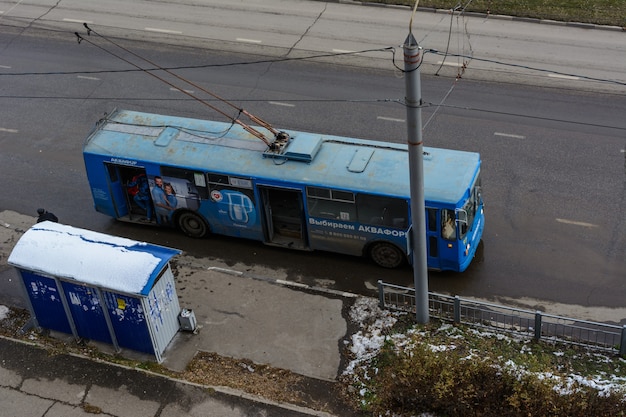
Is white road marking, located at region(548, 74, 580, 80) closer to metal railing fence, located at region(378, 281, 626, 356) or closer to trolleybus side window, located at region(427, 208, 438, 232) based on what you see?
trolleybus side window, located at region(427, 208, 438, 232)

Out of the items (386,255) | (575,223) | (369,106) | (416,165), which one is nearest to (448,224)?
(386,255)

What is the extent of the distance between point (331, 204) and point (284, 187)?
3.32 ft

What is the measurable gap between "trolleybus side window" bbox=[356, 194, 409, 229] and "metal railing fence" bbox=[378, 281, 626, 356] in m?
1.32

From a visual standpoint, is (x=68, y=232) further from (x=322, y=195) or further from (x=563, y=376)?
(x=563, y=376)

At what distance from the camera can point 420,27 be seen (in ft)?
82.4

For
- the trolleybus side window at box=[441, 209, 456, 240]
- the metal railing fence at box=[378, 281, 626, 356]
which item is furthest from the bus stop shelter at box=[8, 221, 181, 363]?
the trolleybus side window at box=[441, 209, 456, 240]

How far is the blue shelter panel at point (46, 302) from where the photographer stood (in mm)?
12938

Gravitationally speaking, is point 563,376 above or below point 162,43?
below

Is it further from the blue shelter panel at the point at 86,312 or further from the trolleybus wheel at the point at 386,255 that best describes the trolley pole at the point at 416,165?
the blue shelter panel at the point at 86,312

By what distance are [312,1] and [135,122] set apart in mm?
13248

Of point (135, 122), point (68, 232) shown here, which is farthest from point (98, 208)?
point (68, 232)

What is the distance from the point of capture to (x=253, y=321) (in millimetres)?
14031

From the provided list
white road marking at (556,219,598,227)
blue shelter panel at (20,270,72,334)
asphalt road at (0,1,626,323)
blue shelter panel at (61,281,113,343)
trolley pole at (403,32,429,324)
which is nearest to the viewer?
trolley pole at (403,32,429,324)

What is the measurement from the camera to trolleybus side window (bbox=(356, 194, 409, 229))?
46.5ft
